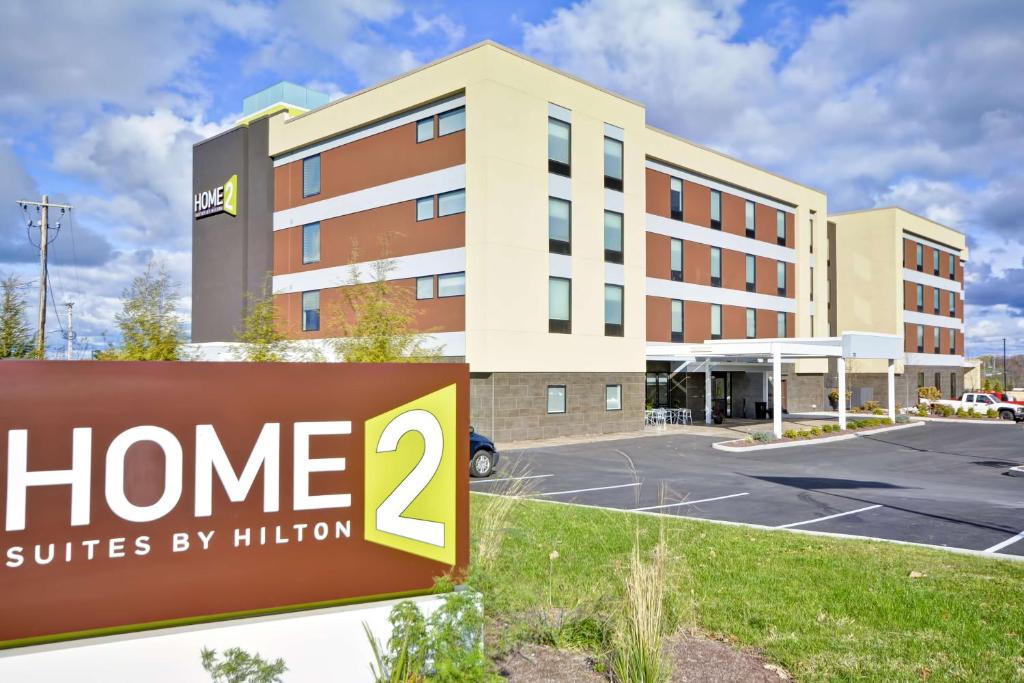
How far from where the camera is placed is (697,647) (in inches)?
245

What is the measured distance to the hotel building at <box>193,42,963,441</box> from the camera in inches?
1133

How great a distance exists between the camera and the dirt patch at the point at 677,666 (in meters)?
5.54

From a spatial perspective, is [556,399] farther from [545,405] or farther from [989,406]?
[989,406]

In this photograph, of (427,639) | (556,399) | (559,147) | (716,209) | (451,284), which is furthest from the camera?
(716,209)

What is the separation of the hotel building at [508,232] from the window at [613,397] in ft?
0.30

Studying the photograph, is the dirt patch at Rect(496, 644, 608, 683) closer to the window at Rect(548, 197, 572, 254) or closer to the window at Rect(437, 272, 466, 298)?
the window at Rect(437, 272, 466, 298)

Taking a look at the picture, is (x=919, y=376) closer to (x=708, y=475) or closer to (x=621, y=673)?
(x=708, y=475)

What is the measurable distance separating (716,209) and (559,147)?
14018 millimetres

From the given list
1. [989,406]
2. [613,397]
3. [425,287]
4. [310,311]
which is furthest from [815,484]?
[989,406]

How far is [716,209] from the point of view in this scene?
4166 cm

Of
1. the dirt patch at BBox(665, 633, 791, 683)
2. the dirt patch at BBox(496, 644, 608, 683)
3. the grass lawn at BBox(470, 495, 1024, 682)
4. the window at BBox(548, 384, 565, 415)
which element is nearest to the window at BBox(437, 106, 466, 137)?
the window at BBox(548, 384, 565, 415)

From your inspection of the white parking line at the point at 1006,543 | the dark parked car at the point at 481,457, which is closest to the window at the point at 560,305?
the dark parked car at the point at 481,457

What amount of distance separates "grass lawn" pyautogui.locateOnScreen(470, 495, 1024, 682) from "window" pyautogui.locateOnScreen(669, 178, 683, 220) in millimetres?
29698

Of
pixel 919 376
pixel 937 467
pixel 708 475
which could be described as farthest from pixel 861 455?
pixel 919 376
